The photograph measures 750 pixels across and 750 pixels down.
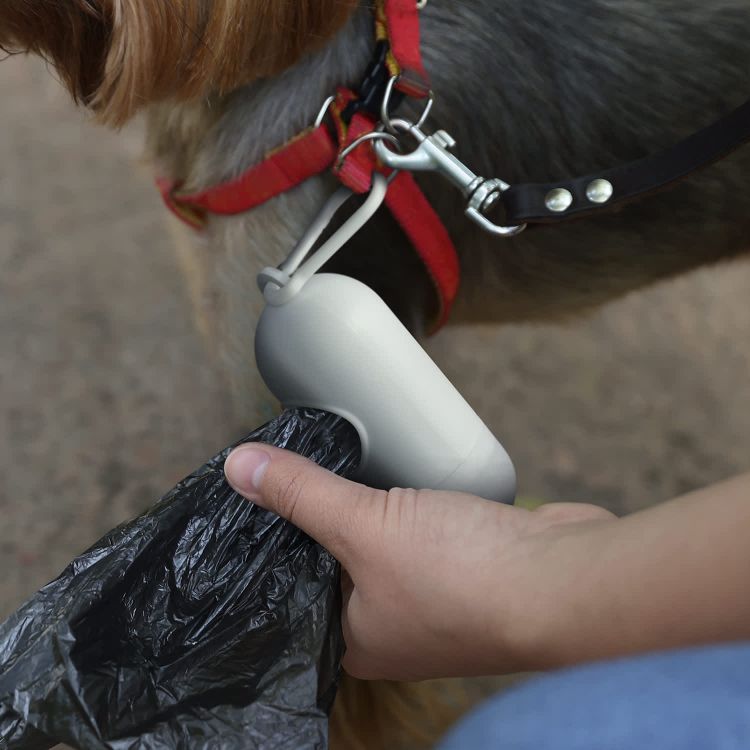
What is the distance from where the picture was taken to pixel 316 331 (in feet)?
2.63

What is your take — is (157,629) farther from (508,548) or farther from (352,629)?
(508,548)

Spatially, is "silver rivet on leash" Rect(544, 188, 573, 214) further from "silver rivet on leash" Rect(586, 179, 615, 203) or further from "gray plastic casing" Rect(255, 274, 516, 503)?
"gray plastic casing" Rect(255, 274, 516, 503)

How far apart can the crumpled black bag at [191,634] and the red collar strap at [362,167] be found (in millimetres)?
288

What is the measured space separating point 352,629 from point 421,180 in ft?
1.85

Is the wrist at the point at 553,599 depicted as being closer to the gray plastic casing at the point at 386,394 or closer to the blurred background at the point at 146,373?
the gray plastic casing at the point at 386,394

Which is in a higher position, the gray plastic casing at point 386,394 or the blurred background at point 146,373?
the gray plastic casing at point 386,394

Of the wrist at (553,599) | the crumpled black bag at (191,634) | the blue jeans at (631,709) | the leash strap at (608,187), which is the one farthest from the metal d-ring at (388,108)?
the blue jeans at (631,709)

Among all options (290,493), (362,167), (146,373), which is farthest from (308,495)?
(146,373)

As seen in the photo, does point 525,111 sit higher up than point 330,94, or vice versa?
point 330,94

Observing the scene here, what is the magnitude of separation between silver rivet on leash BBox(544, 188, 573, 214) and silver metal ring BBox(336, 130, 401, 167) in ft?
0.56

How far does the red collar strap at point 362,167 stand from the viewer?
870mm

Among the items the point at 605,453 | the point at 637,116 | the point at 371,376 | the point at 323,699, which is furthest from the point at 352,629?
the point at 605,453

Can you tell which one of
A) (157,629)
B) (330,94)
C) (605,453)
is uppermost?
(330,94)

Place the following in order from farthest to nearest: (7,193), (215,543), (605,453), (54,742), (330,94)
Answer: (7,193) < (605,453) < (330,94) < (215,543) < (54,742)
